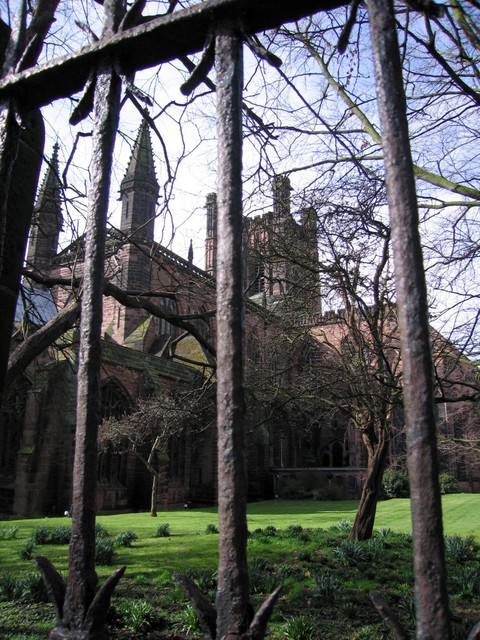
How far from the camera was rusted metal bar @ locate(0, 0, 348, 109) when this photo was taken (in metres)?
1.54

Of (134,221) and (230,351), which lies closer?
(230,351)

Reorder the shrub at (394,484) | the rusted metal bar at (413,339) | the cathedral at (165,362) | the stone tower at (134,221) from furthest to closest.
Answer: the stone tower at (134,221) < the shrub at (394,484) < the cathedral at (165,362) < the rusted metal bar at (413,339)

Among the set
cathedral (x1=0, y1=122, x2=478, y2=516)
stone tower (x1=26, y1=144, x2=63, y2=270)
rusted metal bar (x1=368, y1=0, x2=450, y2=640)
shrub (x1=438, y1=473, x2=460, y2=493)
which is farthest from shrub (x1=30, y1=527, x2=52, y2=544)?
shrub (x1=438, y1=473, x2=460, y2=493)

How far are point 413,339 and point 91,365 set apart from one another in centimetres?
90

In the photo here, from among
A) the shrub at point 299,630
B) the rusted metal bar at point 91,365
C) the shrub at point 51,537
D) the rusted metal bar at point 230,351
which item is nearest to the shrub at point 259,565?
the shrub at point 299,630

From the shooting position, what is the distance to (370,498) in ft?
29.8

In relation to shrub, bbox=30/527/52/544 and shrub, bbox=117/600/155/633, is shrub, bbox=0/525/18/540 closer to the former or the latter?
shrub, bbox=30/527/52/544

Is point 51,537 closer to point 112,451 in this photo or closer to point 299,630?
point 299,630

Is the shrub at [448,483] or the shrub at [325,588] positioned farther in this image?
the shrub at [448,483]

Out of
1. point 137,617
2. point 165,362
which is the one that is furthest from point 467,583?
point 165,362

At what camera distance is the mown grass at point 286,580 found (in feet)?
11.8

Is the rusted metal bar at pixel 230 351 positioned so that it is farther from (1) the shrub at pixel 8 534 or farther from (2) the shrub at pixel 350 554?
(1) the shrub at pixel 8 534

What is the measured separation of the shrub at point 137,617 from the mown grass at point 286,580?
0.01 metres

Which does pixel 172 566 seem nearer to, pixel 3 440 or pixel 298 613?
pixel 298 613
